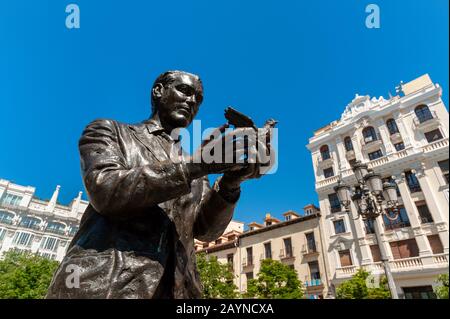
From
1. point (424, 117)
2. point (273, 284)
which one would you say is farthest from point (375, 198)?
point (424, 117)

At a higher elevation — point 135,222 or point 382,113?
point 382,113

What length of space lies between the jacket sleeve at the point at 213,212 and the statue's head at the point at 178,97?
555mm

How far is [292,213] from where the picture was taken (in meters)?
28.0

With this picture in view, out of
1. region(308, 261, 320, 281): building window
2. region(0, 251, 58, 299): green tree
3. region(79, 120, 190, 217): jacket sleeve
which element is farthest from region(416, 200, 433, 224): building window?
region(0, 251, 58, 299): green tree

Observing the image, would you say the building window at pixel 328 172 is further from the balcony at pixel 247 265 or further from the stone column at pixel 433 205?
the balcony at pixel 247 265

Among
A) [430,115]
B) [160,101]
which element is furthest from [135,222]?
[430,115]

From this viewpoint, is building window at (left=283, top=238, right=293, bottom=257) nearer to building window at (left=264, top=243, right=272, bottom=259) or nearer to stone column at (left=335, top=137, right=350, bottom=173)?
building window at (left=264, top=243, right=272, bottom=259)

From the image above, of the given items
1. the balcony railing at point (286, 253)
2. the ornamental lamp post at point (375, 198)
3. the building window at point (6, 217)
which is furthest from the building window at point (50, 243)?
the ornamental lamp post at point (375, 198)

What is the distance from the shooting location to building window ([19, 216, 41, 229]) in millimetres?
43622

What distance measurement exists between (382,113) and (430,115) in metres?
3.54

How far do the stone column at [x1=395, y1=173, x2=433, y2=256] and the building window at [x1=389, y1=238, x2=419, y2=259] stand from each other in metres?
0.45
